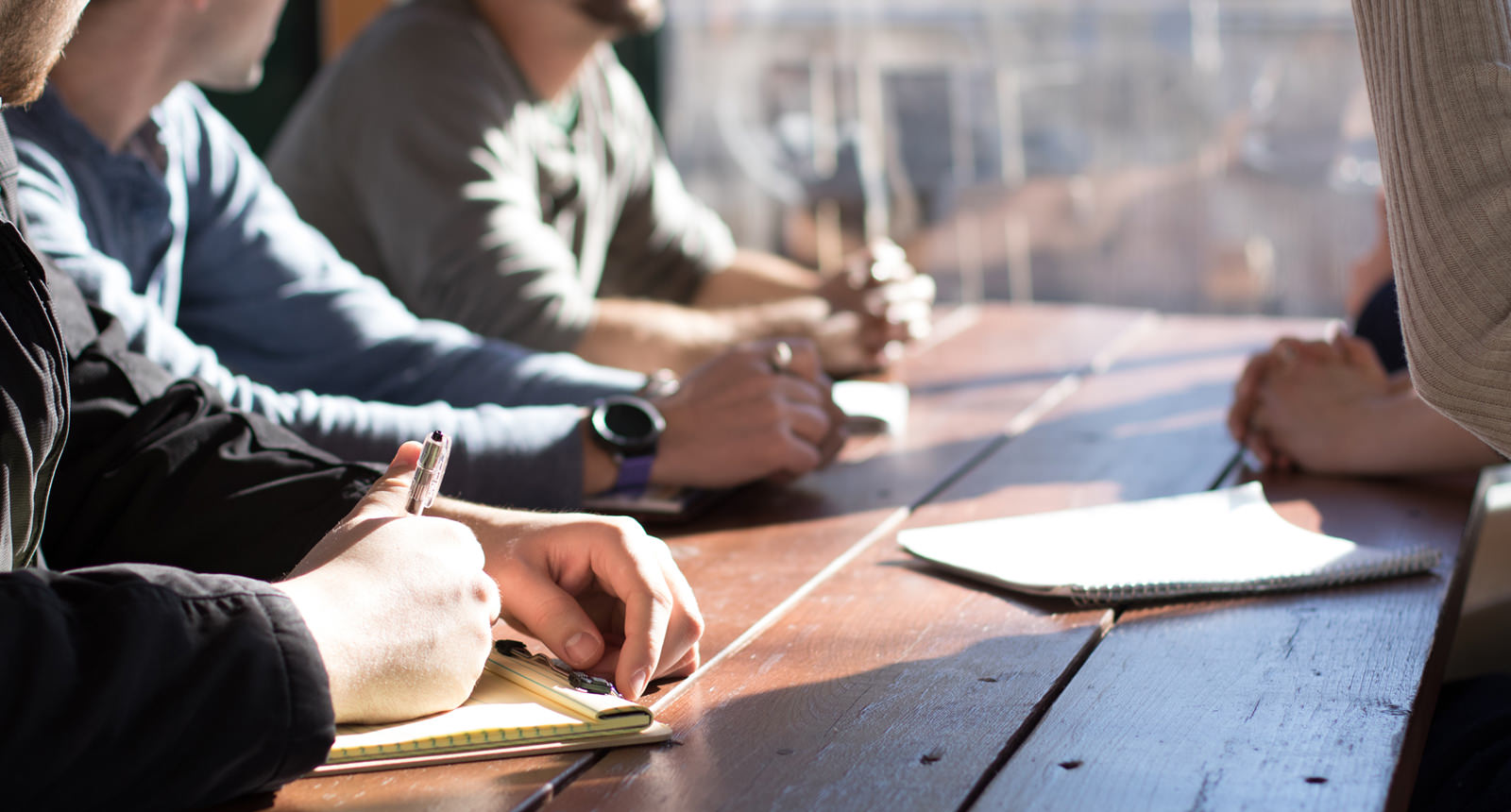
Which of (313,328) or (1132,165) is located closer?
(313,328)

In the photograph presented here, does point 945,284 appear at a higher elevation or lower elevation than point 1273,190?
lower

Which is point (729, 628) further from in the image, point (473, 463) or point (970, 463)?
point (970, 463)

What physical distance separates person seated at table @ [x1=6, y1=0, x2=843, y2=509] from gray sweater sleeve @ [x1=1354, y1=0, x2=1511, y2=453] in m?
0.53

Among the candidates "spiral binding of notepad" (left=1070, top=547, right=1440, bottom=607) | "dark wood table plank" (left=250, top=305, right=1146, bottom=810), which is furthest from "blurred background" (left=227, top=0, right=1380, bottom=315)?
"spiral binding of notepad" (left=1070, top=547, right=1440, bottom=607)

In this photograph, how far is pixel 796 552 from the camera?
3.28 ft

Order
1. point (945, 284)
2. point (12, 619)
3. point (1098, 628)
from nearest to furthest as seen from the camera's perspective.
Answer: point (12, 619) < point (1098, 628) < point (945, 284)

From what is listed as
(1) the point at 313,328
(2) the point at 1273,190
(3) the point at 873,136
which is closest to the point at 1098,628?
(1) the point at 313,328

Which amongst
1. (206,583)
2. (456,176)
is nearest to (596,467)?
(206,583)

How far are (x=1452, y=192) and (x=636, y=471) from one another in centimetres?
64

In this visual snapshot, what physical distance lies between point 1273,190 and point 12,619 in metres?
4.02

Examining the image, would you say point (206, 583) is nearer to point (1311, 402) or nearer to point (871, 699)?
point (871, 699)

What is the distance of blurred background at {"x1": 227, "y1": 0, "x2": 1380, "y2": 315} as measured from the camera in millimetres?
4023

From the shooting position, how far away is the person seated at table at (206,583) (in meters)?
0.55

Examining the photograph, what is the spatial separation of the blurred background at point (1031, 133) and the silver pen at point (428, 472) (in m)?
3.75
